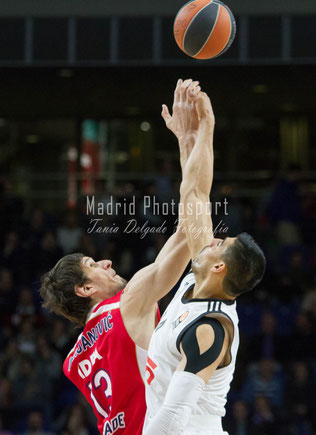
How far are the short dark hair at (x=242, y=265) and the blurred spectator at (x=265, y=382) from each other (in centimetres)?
644

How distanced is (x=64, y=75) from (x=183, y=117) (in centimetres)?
821

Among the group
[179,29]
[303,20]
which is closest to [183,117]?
[179,29]

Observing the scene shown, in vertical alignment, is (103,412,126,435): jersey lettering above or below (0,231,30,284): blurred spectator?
below

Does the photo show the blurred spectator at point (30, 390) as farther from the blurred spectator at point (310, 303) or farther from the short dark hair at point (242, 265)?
the short dark hair at point (242, 265)

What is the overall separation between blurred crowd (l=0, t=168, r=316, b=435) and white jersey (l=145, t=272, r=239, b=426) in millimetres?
5816

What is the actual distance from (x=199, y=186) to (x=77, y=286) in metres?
0.86

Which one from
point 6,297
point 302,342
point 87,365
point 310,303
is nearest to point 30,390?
point 6,297

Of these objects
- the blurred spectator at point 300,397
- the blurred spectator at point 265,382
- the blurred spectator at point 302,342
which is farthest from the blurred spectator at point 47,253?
the blurred spectator at point 300,397

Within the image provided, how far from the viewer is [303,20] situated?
1048 centimetres

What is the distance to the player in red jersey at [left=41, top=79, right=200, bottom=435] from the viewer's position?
4223 mm

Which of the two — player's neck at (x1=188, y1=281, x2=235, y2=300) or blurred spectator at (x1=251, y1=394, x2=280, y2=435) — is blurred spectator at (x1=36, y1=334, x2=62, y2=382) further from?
player's neck at (x1=188, y1=281, x2=235, y2=300)

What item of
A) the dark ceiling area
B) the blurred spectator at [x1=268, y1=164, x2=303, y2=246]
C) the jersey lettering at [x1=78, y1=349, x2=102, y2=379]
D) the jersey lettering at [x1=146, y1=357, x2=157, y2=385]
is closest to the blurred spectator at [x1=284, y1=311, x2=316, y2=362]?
the blurred spectator at [x1=268, y1=164, x2=303, y2=246]

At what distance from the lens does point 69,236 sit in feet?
38.6

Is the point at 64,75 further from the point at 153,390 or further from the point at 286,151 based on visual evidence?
the point at 153,390
